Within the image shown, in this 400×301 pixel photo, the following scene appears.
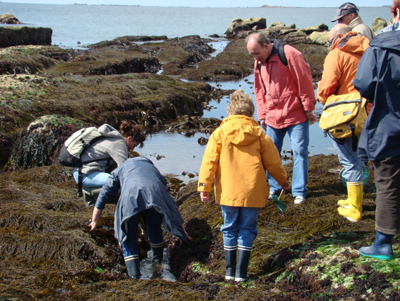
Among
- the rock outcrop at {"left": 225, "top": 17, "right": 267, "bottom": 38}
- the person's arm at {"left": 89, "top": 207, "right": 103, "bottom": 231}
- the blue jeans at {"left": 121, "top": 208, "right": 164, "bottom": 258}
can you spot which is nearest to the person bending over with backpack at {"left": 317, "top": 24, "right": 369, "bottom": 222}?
the blue jeans at {"left": 121, "top": 208, "right": 164, "bottom": 258}

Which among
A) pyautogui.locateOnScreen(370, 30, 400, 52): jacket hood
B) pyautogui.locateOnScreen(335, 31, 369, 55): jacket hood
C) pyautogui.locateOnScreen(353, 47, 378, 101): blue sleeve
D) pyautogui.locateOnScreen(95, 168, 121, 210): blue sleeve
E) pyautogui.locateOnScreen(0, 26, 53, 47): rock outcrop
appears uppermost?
pyautogui.locateOnScreen(0, 26, 53, 47): rock outcrop

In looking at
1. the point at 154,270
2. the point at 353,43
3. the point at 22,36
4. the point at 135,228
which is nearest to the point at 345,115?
the point at 353,43

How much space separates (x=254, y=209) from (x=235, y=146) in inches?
21.3

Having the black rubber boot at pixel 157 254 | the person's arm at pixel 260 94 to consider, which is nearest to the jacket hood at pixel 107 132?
the black rubber boot at pixel 157 254

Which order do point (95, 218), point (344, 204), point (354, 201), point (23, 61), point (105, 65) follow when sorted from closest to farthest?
point (354, 201)
point (95, 218)
point (344, 204)
point (23, 61)
point (105, 65)

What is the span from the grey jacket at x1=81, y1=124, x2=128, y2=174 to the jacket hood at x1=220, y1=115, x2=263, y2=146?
183 centimetres

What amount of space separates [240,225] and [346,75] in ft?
6.01

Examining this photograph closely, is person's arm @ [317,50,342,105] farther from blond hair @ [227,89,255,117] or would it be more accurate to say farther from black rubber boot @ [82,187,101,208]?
black rubber boot @ [82,187,101,208]

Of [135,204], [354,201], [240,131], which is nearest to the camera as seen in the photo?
[240,131]

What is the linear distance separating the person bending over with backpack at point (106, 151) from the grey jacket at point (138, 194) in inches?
23.7

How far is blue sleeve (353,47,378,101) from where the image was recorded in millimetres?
2846

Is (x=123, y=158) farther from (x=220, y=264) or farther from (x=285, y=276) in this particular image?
(x=285, y=276)

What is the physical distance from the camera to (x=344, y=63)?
3939mm

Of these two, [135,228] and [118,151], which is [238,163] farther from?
[118,151]
